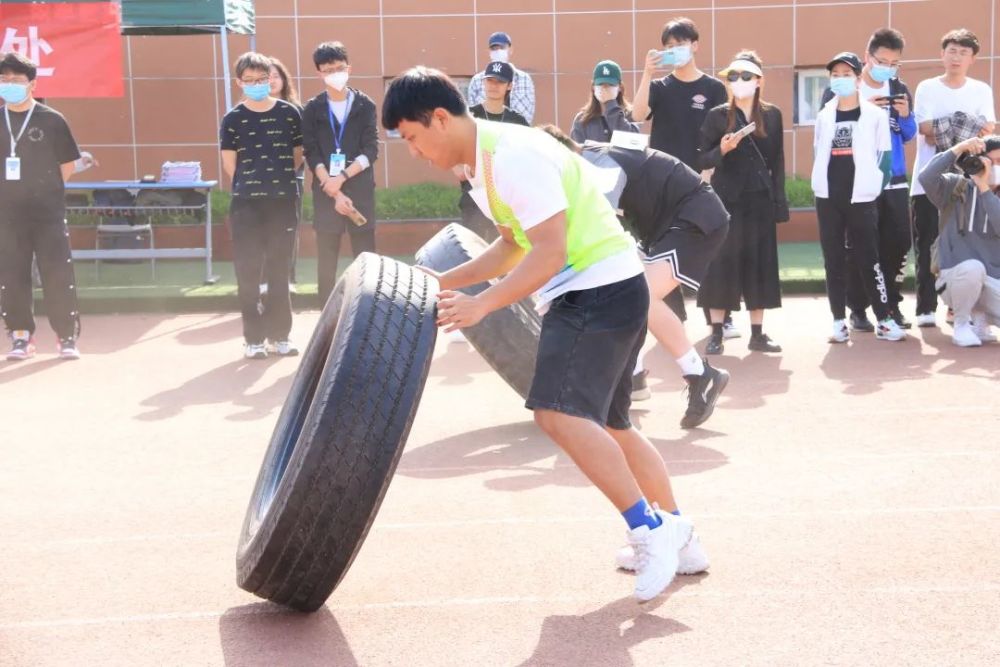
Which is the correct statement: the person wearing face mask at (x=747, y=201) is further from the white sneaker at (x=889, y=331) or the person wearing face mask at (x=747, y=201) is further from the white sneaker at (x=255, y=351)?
the white sneaker at (x=255, y=351)

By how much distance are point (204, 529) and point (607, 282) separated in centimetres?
205

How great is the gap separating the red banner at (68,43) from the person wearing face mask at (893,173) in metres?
6.97

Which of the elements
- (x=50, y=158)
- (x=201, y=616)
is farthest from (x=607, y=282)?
(x=50, y=158)

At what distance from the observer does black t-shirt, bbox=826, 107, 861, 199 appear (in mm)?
9641

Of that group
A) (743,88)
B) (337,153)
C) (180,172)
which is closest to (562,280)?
(743,88)

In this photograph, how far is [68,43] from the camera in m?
13.6

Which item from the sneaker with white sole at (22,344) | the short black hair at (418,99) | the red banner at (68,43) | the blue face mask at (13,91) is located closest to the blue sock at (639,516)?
the short black hair at (418,99)

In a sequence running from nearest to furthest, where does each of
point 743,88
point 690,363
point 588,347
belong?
point 588,347 < point 690,363 < point 743,88

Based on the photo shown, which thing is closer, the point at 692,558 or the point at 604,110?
the point at 692,558

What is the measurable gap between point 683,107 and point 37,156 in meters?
4.54

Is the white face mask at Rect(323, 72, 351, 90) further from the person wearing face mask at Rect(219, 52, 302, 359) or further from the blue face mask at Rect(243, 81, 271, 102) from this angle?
the blue face mask at Rect(243, 81, 271, 102)

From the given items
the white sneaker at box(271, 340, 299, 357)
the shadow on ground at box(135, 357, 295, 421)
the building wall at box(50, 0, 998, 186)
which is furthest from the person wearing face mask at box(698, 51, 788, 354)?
the building wall at box(50, 0, 998, 186)

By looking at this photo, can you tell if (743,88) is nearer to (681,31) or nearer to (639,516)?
(681,31)

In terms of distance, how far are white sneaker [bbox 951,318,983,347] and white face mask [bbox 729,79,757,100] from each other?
206 centimetres
